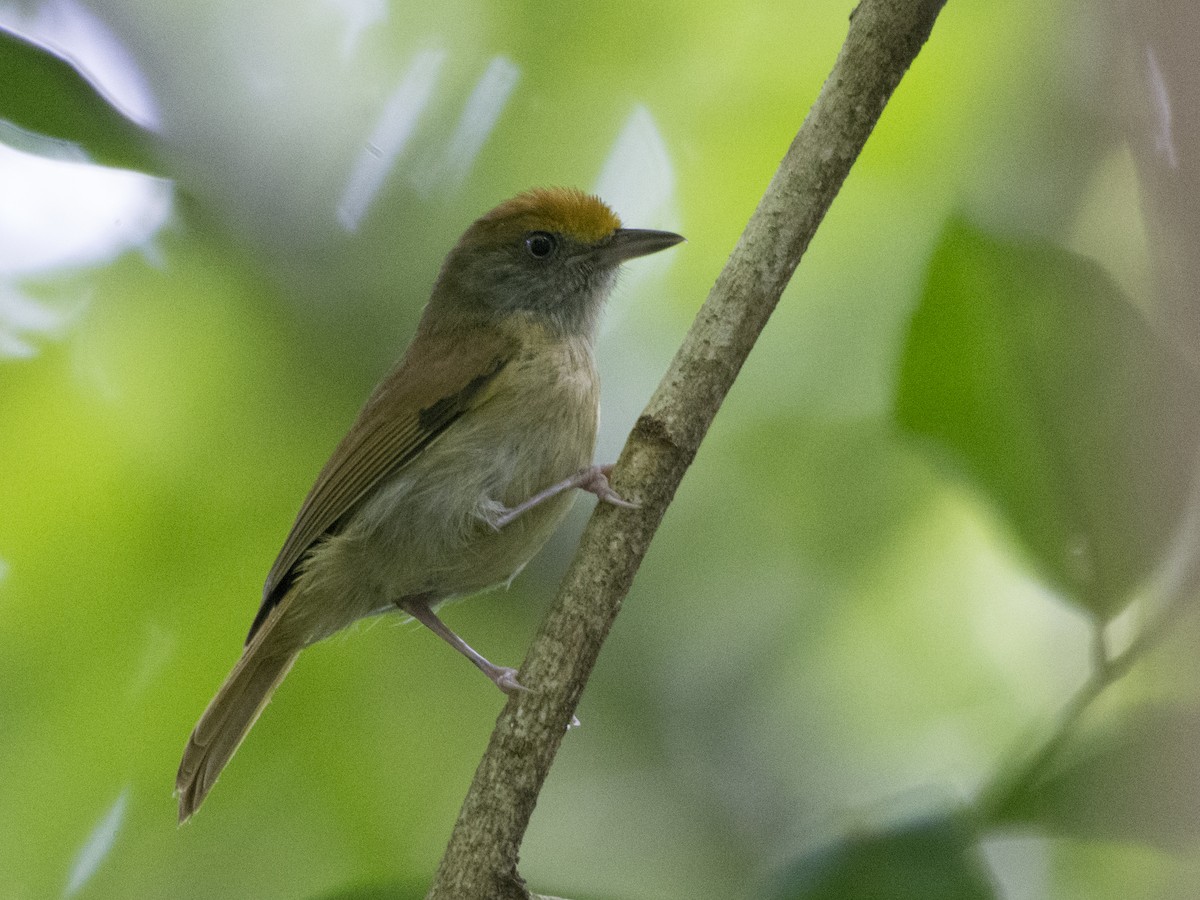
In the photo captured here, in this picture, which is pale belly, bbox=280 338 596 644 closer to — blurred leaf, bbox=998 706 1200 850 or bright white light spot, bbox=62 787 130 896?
bright white light spot, bbox=62 787 130 896

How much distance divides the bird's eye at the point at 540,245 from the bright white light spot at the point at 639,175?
166mm

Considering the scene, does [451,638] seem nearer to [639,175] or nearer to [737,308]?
[737,308]

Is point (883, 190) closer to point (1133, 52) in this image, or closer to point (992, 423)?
point (992, 423)

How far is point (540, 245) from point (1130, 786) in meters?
1.60

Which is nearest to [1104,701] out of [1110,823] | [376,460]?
[1110,823]

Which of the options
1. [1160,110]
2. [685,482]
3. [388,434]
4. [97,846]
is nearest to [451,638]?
[388,434]

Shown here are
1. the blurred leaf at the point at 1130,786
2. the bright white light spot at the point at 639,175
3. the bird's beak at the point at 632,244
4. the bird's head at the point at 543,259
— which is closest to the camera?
the blurred leaf at the point at 1130,786

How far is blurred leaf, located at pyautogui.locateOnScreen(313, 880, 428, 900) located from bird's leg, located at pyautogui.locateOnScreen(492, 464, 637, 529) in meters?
0.68

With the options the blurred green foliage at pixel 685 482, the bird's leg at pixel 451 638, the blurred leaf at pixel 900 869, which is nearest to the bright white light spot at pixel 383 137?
the blurred green foliage at pixel 685 482

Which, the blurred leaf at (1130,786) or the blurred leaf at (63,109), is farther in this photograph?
the blurred leaf at (63,109)

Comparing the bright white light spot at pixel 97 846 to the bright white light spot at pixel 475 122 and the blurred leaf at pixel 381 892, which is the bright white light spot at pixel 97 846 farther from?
the bright white light spot at pixel 475 122

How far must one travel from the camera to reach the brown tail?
2078 millimetres

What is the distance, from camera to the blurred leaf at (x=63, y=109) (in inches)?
91.4

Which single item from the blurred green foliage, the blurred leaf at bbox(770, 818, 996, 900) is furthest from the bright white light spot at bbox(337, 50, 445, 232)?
the blurred leaf at bbox(770, 818, 996, 900)
